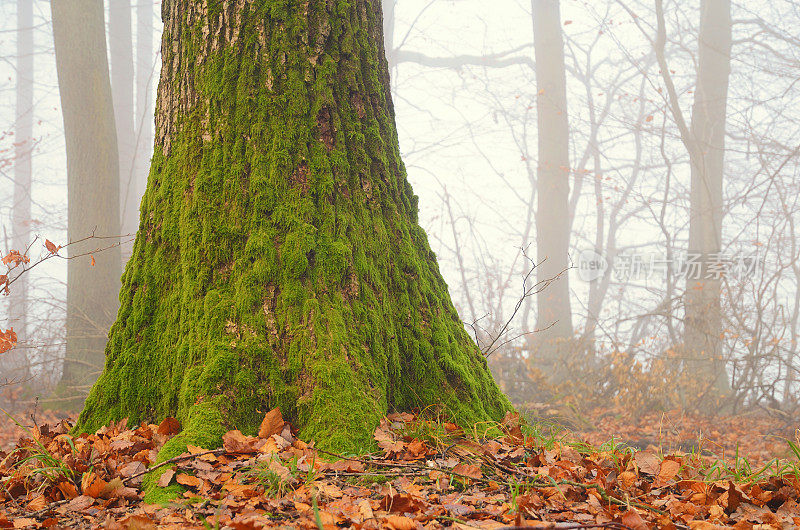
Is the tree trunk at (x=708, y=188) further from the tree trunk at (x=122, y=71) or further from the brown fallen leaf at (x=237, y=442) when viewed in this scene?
the tree trunk at (x=122, y=71)

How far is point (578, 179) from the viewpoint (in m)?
17.4

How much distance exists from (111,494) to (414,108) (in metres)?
18.1

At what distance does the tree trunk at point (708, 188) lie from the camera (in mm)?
8469

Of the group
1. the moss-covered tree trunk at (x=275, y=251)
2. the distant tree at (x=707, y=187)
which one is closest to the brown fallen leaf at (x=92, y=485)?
the moss-covered tree trunk at (x=275, y=251)

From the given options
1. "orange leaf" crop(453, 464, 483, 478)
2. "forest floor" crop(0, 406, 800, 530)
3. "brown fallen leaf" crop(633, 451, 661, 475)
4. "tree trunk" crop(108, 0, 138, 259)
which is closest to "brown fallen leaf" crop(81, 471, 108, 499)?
"forest floor" crop(0, 406, 800, 530)

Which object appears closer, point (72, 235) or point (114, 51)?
point (72, 235)

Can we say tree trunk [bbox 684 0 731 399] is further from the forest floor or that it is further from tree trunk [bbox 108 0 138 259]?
tree trunk [bbox 108 0 138 259]

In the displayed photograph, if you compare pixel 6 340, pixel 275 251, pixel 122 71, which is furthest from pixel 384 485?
pixel 122 71

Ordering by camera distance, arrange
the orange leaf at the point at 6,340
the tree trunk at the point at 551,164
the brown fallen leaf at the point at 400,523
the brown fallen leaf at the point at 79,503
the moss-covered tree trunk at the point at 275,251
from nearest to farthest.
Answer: the brown fallen leaf at the point at 400,523, the brown fallen leaf at the point at 79,503, the moss-covered tree trunk at the point at 275,251, the orange leaf at the point at 6,340, the tree trunk at the point at 551,164

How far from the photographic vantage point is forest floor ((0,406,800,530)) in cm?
174

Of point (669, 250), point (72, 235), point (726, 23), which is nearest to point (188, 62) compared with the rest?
point (72, 235)

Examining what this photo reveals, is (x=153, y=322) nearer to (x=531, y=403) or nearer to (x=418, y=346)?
(x=418, y=346)

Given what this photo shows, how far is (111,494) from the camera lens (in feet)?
6.37

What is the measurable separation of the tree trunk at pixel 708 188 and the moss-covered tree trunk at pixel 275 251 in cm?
702
